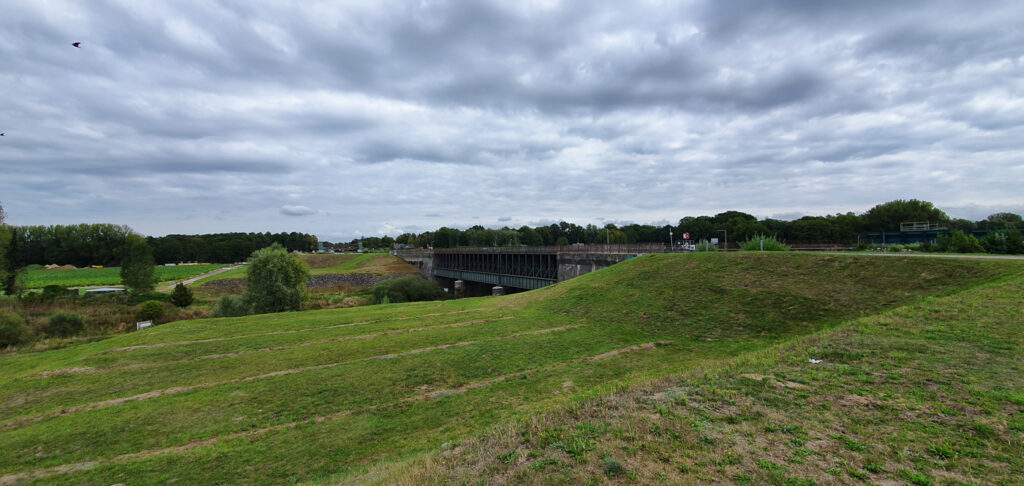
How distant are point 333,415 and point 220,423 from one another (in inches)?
133

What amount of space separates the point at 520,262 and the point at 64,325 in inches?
2255

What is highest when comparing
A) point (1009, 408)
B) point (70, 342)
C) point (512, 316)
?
point (1009, 408)

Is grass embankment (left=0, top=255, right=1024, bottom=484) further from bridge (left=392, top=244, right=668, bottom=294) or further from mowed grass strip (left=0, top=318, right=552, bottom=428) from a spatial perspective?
bridge (left=392, top=244, right=668, bottom=294)

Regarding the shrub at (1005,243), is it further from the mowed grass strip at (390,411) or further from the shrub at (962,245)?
the mowed grass strip at (390,411)

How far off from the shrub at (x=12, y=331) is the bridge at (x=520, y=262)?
50.2m

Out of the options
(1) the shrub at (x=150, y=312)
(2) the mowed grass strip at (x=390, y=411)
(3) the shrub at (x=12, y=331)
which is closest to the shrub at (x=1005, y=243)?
(2) the mowed grass strip at (x=390, y=411)

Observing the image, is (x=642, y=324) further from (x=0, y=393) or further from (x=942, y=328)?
(x=0, y=393)

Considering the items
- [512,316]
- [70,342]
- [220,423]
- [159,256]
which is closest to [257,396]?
[220,423]

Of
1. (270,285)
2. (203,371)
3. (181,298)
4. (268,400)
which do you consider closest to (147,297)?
(181,298)

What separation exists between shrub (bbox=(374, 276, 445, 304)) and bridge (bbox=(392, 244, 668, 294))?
1134 centimetres

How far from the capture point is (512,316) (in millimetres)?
25938

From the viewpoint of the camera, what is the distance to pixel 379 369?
1588 cm

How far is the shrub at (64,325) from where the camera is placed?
3675 cm

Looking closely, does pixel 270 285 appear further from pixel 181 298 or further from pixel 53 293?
pixel 53 293
